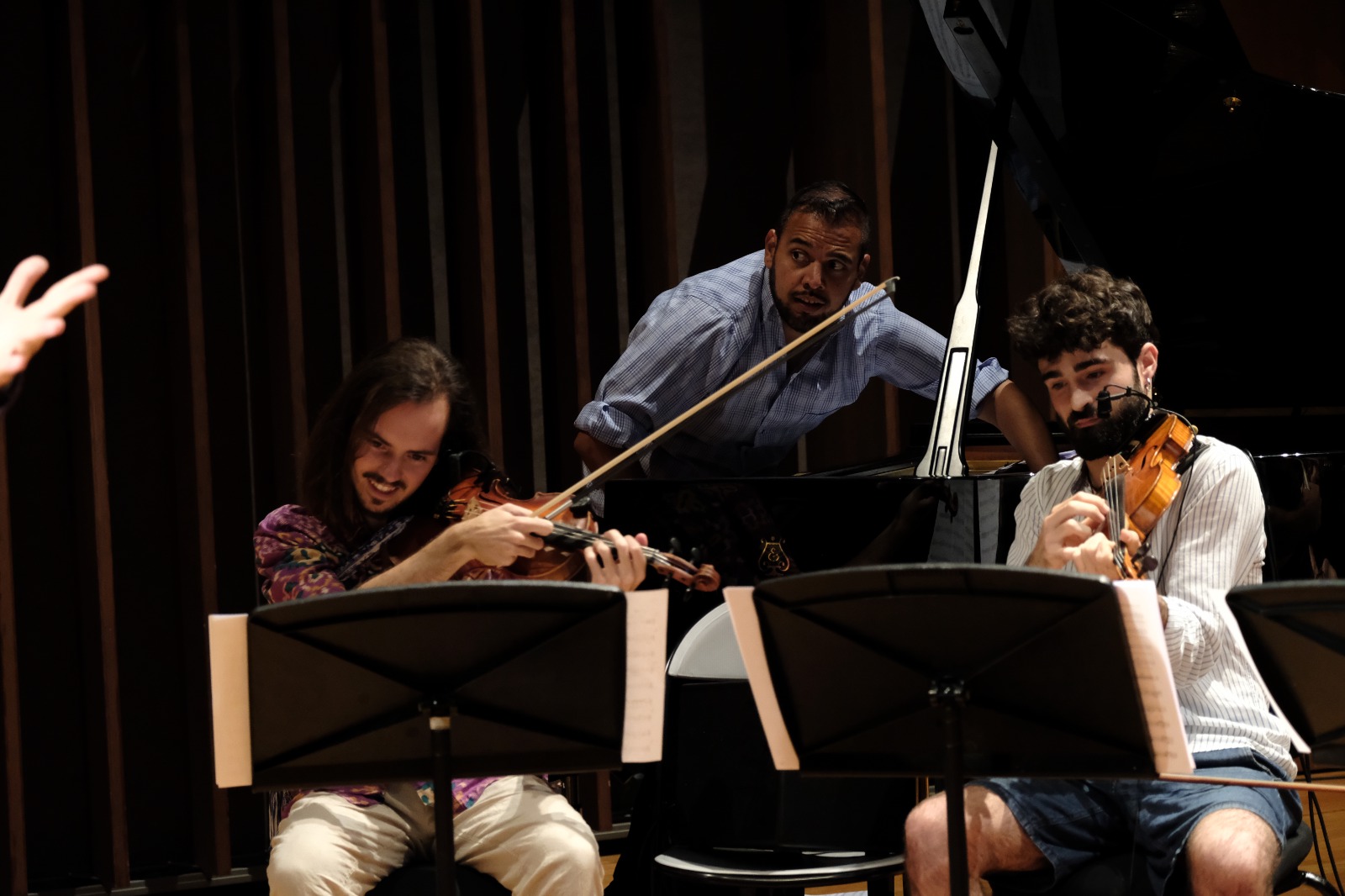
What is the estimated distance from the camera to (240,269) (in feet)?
10.9

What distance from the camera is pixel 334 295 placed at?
3.42 metres

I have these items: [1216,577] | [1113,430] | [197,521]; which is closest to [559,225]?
[197,521]

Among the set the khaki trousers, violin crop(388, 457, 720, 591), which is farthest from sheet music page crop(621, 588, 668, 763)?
violin crop(388, 457, 720, 591)

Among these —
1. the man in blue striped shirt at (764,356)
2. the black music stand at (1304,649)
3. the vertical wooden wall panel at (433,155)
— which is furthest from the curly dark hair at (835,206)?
the black music stand at (1304,649)

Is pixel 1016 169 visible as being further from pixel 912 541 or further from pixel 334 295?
pixel 334 295

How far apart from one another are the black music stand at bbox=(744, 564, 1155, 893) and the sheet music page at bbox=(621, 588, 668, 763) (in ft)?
0.42

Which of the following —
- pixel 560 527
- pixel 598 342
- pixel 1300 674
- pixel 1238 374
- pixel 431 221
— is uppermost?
pixel 431 221

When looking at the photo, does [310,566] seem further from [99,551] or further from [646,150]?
[646,150]

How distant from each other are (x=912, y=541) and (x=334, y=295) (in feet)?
5.46

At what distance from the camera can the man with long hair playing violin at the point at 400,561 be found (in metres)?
1.91

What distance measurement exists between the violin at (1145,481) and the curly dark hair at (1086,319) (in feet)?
0.53

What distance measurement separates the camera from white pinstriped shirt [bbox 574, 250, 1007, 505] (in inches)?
110

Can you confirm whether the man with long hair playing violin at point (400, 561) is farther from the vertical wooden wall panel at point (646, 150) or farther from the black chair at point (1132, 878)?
the vertical wooden wall panel at point (646, 150)

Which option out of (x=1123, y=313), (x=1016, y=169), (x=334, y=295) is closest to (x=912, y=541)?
(x=1123, y=313)
